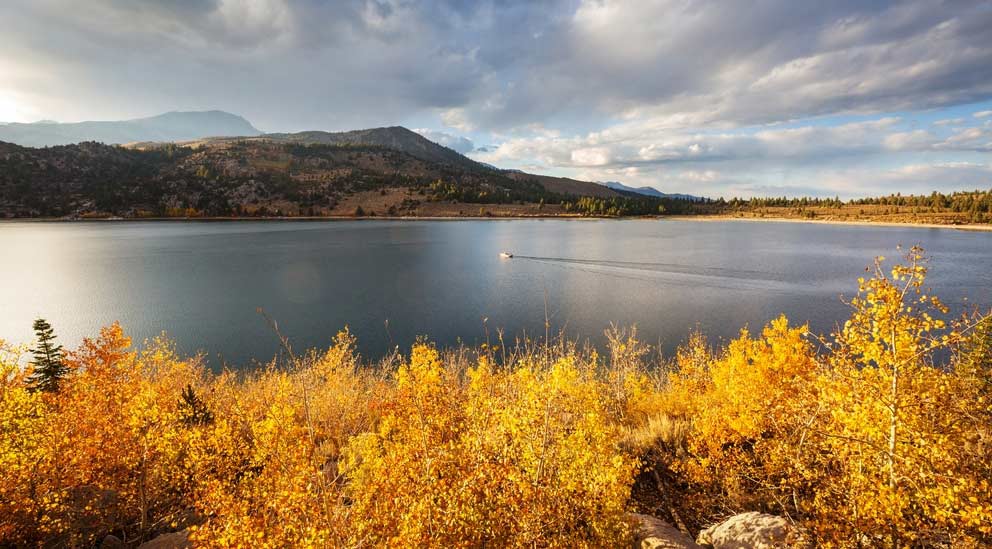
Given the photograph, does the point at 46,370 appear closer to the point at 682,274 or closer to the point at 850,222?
the point at 682,274

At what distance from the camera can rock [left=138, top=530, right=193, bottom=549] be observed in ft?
32.1

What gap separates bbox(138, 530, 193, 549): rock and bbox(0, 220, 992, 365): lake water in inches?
578

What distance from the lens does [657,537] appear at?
8.13 metres

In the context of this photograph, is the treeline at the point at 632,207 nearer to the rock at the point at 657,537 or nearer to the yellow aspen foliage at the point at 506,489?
the rock at the point at 657,537

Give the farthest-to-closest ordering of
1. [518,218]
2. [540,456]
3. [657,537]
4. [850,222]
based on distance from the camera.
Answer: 1. [518,218]
2. [850,222]
3. [657,537]
4. [540,456]

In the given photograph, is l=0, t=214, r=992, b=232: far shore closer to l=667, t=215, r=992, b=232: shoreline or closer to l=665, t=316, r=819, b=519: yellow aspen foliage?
l=667, t=215, r=992, b=232: shoreline

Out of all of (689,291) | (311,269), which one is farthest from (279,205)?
(689,291)

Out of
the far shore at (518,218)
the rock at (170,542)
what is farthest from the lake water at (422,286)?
the far shore at (518,218)

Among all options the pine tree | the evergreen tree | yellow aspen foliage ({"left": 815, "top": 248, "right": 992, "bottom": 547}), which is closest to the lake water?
the pine tree

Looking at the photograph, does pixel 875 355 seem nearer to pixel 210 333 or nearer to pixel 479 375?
pixel 479 375

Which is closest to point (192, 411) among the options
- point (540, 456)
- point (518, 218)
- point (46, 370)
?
point (46, 370)

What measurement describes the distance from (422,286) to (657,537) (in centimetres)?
4601

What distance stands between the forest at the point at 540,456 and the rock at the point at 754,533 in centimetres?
42

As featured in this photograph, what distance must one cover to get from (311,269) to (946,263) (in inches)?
3597
